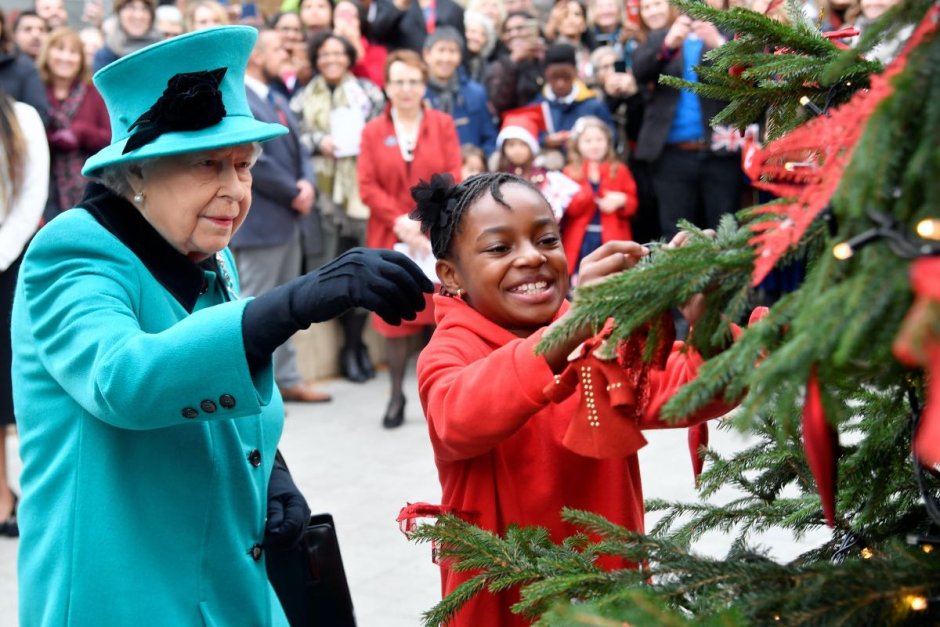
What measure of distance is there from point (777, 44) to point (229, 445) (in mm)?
1210

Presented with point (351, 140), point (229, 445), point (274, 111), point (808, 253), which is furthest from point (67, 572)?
point (351, 140)

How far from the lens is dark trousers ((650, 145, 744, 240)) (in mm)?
7555

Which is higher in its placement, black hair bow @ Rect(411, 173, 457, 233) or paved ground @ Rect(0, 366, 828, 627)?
black hair bow @ Rect(411, 173, 457, 233)

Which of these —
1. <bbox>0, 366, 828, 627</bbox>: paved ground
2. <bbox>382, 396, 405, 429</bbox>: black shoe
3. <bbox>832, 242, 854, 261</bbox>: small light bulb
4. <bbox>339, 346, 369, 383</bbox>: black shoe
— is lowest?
<bbox>339, 346, 369, 383</bbox>: black shoe

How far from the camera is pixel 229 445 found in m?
2.24

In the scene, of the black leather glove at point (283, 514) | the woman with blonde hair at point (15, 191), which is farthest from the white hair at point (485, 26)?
the black leather glove at point (283, 514)

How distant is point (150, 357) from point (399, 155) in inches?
206

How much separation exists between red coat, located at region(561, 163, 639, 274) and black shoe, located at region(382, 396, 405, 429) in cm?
146

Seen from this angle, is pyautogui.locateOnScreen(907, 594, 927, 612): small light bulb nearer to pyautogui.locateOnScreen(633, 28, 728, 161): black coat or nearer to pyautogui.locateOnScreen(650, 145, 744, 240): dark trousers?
pyautogui.locateOnScreen(650, 145, 744, 240): dark trousers

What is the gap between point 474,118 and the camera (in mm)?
8227

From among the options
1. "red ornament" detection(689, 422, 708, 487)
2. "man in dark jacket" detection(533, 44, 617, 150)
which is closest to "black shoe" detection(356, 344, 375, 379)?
"man in dark jacket" detection(533, 44, 617, 150)

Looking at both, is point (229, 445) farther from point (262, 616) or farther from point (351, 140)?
point (351, 140)

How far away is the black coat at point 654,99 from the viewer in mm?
7613

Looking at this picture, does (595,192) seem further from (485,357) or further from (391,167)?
(485,357)
